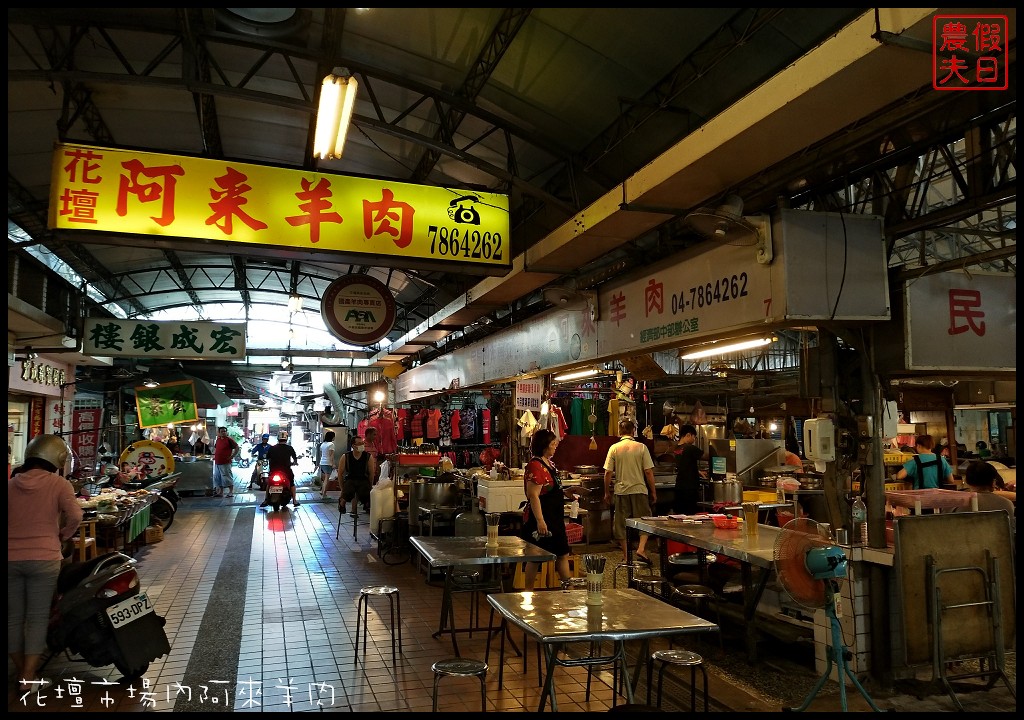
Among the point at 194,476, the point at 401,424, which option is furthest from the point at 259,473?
the point at 401,424

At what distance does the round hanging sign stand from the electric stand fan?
18.6ft

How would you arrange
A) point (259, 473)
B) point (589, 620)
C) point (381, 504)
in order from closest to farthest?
point (589, 620)
point (381, 504)
point (259, 473)

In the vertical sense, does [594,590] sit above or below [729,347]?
below

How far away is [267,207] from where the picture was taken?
17.8 ft

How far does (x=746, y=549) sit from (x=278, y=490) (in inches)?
529

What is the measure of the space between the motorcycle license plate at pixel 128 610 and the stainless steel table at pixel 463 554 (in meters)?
2.35

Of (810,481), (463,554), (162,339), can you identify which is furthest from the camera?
(162,339)

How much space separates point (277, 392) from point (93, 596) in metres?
34.5

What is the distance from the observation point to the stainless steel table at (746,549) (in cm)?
561

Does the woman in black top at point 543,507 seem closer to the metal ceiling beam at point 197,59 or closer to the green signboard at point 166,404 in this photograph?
the metal ceiling beam at point 197,59

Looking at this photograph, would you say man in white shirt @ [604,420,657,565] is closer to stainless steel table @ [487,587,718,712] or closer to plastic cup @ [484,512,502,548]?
plastic cup @ [484,512,502,548]

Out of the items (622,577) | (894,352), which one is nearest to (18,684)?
(622,577)

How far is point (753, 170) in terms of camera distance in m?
4.64

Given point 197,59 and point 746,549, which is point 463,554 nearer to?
point 746,549
